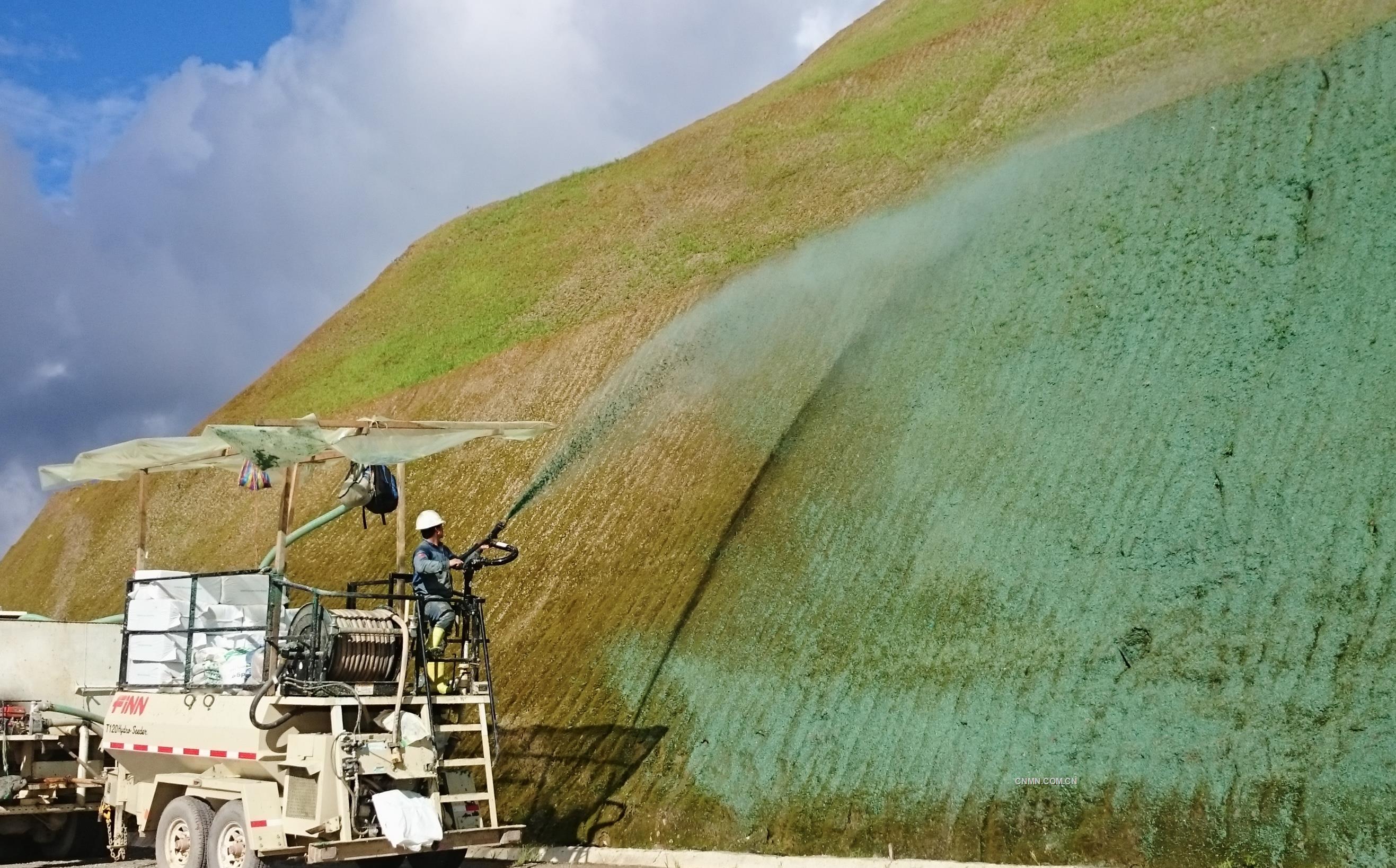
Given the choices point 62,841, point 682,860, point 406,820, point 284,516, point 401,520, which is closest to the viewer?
point 406,820

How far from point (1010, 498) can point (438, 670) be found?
21.3 feet

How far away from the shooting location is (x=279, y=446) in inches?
442

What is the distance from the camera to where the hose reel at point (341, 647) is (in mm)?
10578

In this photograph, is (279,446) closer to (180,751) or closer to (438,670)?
(438,670)

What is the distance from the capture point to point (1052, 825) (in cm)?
1016

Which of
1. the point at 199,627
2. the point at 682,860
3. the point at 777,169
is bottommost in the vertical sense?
the point at 682,860

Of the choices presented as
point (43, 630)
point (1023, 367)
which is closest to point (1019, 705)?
point (1023, 367)

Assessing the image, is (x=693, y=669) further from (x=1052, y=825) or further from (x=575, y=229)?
(x=575, y=229)

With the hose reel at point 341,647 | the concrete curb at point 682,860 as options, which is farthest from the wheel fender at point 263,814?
the concrete curb at point 682,860

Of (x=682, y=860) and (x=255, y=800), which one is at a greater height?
(x=255, y=800)

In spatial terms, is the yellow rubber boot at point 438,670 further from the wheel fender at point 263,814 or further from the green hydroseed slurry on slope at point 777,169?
the green hydroseed slurry on slope at point 777,169

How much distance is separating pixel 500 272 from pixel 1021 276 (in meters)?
20.6

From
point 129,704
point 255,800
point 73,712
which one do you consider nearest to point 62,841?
point 73,712

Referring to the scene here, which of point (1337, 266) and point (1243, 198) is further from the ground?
point (1243, 198)
